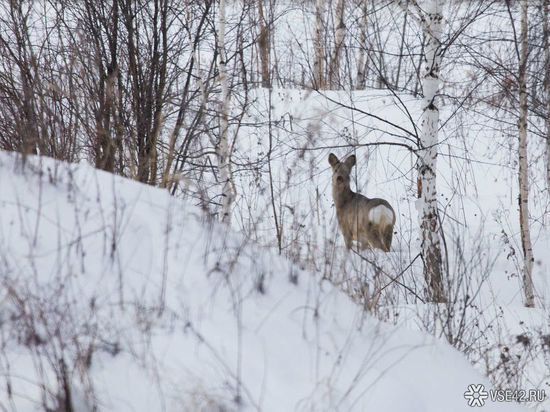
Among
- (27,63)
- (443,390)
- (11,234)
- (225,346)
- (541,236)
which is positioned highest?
(27,63)

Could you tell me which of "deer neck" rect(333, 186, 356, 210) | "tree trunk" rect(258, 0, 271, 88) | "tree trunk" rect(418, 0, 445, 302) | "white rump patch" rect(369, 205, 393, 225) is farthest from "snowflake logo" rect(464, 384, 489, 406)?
"deer neck" rect(333, 186, 356, 210)

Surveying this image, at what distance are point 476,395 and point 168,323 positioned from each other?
1.53 m

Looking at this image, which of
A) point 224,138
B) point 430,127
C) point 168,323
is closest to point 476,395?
point 168,323

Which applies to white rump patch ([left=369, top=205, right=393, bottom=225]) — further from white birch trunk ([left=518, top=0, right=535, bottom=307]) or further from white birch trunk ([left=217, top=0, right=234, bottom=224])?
white birch trunk ([left=217, top=0, right=234, bottom=224])

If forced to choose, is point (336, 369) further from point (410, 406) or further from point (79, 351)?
point (79, 351)

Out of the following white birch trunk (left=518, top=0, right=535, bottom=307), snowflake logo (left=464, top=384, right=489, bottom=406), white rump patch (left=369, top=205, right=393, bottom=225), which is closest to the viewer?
snowflake logo (left=464, top=384, right=489, bottom=406)

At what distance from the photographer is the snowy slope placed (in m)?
2.78

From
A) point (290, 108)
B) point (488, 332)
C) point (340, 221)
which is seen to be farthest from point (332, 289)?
point (290, 108)

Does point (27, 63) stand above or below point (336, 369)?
above

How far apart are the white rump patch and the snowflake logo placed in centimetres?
488

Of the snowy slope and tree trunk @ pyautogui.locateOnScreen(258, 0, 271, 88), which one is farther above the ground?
tree trunk @ pyautogui.locateOnScreen(258, 0, 271, 88)

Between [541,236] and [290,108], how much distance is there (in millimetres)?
5875

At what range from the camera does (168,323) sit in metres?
3.11

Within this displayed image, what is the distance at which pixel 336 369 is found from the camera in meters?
3.07
